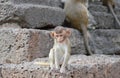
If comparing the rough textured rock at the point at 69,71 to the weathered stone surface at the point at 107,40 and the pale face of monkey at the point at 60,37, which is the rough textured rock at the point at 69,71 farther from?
the weathered stone surface at the point at 107,40

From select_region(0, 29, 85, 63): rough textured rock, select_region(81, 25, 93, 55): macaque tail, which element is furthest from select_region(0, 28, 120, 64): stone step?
select_region(81, 25, 93, 55): macaque tail

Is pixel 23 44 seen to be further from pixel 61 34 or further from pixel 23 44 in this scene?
pixel 61 34

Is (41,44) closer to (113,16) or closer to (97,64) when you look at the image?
(97,64)

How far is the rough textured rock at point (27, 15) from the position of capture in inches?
150

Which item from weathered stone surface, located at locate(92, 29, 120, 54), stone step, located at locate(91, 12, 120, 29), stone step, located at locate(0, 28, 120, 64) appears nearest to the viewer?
stone step, located at locate(0, 28, 120, 64)

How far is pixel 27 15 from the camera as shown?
387cm

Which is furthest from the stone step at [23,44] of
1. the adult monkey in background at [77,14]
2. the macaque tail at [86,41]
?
the adult monkey in background at [77,14]

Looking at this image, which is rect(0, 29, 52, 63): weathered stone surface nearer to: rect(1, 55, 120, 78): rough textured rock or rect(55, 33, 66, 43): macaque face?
rect(1, 55, 120, 78): rough textured rock

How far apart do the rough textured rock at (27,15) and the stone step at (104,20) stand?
150 centimetres

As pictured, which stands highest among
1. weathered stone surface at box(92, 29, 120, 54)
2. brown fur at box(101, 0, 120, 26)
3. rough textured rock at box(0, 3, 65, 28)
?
rough textured rock at box(0, 3, 65, 28)

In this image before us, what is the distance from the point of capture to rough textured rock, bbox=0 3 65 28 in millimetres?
3814

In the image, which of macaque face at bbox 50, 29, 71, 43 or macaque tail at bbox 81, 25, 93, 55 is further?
macaque tail at bbox 81, 25, 93, 55

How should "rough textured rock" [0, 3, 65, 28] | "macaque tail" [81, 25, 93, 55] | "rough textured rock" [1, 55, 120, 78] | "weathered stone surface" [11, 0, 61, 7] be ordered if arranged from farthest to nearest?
1. "macaque tail" [81, 25, 93, 55]
2. "weathered stone surface" [11, 0, 61, 7]
3. "rough textured rock" [0, 3, 65, 28]
4. "rough textured rock" [1, 55, 120, 78]

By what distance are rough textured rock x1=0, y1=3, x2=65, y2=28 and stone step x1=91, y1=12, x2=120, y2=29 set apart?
1.50 m
